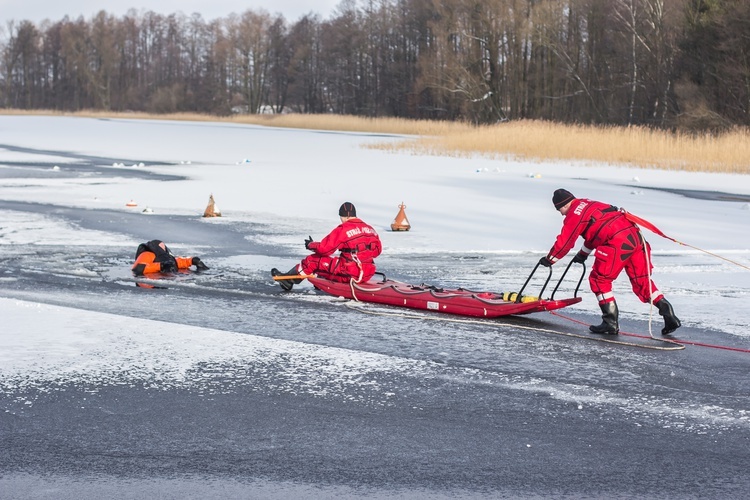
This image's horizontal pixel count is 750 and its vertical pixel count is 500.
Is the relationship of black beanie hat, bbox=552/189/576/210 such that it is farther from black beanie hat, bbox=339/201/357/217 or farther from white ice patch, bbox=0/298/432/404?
black beanie hat, bbox=339/201/357/217

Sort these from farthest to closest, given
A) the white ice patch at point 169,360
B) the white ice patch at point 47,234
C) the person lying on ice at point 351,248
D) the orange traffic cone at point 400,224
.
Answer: the orange traffic cone at point 400,224
the white ice patch at point 47,234
the person lying on ice at point 351,248
the white ice patch at point 169,360

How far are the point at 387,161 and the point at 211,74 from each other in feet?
274

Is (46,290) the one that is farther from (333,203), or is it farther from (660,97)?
(660,97)

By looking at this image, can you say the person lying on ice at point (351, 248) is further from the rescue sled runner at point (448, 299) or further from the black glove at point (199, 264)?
the black glove at point (199, 264)

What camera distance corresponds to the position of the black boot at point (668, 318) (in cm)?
786

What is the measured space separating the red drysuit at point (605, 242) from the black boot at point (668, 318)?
0.06 meters

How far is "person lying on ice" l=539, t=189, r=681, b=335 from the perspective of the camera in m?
7.75

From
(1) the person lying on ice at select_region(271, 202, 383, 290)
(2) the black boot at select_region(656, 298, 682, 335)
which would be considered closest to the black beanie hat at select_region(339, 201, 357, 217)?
(1) the person lying on ice at select_region(271, 202, 383, 290)

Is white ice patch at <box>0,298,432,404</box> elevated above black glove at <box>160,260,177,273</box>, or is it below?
below

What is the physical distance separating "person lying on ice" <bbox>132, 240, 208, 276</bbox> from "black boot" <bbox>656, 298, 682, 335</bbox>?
17.2 feet

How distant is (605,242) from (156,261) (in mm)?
5204

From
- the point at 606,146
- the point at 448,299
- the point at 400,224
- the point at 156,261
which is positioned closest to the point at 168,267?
the point at 156,261

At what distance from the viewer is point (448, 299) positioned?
8.64 m

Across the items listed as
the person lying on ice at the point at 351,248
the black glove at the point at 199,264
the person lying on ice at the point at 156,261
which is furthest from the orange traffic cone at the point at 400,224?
the person lying on ice at the point at 351,248
